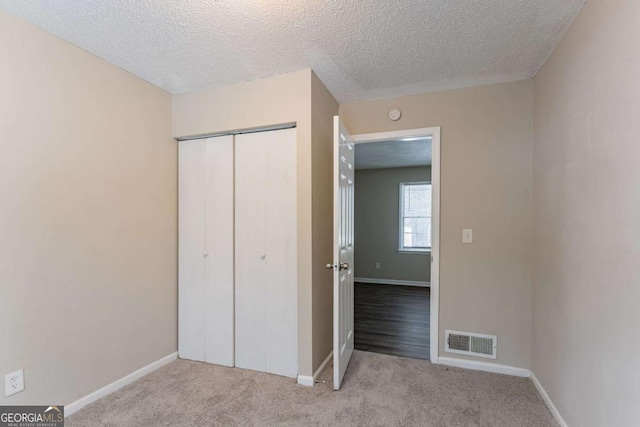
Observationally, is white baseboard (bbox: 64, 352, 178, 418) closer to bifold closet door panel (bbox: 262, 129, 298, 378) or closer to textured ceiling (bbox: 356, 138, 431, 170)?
bifold closet door panel (bbox: 262, 129, 298, 378)

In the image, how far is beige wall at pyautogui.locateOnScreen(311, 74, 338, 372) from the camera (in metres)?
2.38

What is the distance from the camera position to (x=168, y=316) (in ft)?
8.88

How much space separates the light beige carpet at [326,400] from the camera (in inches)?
74.2

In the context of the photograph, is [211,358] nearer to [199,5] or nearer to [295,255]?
[295,255]

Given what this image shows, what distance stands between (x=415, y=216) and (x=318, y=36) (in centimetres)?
490

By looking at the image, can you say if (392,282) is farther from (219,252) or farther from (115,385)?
(115,385)

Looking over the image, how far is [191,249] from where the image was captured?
2748 millimetres

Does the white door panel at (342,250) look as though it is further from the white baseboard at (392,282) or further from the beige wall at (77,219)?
the white baseboard at (392,282)

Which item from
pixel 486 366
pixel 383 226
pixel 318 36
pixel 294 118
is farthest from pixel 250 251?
pixel 383 226

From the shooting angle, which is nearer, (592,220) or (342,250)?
(592,220)

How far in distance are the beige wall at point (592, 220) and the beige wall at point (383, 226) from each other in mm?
3918

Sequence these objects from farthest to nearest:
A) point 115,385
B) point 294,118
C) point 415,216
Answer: point 415,216
point 294,118
point 115,385

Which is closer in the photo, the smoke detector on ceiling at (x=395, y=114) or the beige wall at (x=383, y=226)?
the smoke detector on ceiling at (x=395, y=114)

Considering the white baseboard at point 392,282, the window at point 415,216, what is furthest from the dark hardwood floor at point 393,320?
the window at point 415,216
